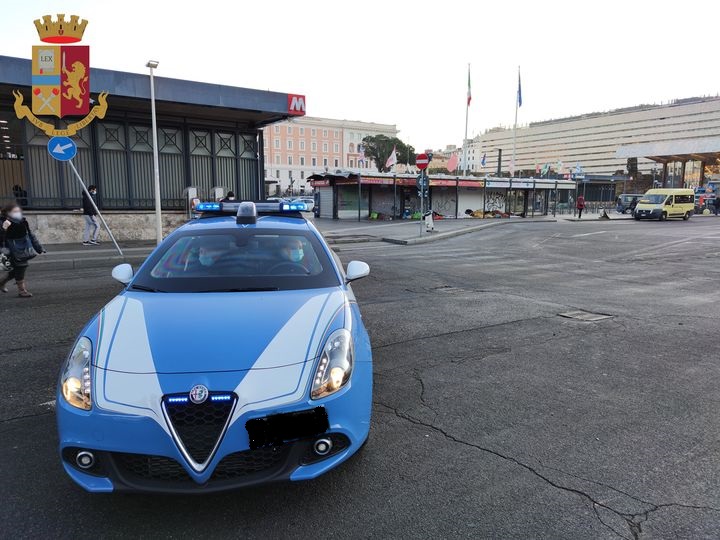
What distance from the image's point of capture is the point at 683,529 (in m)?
2.47

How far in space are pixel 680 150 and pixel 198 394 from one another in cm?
5037

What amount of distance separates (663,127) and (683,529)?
500 ft

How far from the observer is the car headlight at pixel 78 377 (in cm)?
247

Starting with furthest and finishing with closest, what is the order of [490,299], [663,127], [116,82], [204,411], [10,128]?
[663,127] < [10,128] < [116,82] < [490,299] < [204,411]

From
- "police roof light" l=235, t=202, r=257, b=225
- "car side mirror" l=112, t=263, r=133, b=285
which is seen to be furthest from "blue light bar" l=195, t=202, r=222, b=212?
"car side mirror" l=112, t=263, r=133, b=285

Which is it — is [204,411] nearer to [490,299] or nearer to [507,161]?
[490,299]

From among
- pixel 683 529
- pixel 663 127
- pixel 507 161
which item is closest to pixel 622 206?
pixel 683 529

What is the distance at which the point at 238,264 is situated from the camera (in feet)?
12.8

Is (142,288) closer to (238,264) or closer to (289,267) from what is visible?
(238,264)

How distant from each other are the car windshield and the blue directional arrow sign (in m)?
10.2

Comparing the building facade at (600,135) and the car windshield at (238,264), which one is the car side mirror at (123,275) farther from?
the building facade at (600,135)

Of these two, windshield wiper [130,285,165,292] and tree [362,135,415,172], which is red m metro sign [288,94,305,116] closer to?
windshield wiper [130,285,165,292]

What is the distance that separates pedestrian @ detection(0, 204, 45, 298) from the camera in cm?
816

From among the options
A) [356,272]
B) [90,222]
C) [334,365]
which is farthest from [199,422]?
[90,222]
